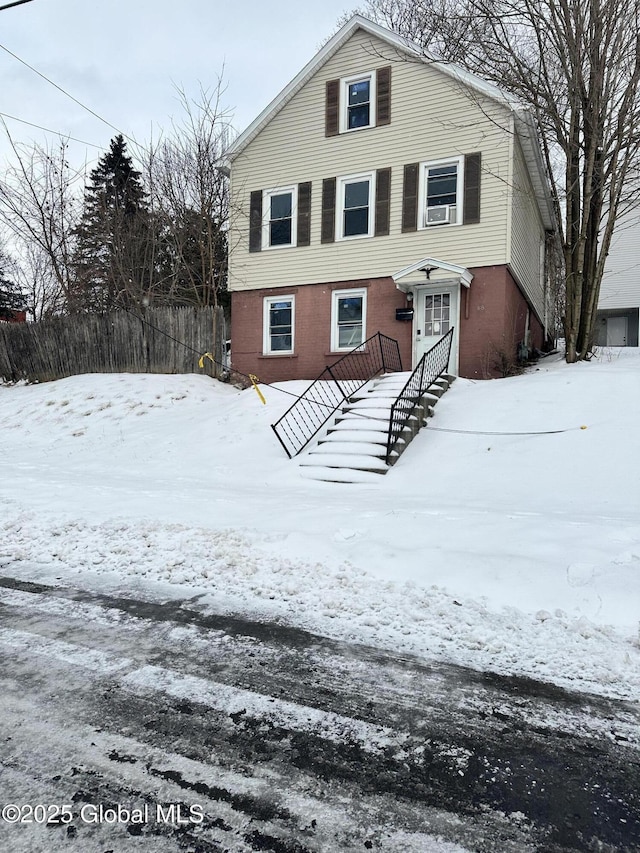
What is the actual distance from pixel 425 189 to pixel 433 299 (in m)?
2.87

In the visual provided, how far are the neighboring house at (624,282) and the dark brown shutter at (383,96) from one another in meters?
15.3

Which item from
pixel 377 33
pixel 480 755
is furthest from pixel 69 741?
pixel 377 33

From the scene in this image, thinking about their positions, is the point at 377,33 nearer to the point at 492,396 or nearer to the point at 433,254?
the point at 433,254

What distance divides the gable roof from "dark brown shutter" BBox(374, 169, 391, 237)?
2743mm

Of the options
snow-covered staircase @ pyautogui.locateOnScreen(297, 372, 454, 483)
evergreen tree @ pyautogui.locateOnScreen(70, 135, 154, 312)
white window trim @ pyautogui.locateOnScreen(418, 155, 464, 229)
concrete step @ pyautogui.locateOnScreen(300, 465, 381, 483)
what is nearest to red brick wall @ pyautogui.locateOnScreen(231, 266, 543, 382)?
white window trim @ pyautogui.locateOnScreen(418, 155, 464, 229)

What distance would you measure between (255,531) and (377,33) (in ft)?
47.4

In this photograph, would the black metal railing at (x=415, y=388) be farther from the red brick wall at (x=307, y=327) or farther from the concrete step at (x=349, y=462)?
the red brick wall at (x=307, y=327)

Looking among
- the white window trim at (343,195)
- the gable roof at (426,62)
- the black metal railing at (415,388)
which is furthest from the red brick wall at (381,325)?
the gable roof at (426,62)

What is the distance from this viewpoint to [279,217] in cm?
1518

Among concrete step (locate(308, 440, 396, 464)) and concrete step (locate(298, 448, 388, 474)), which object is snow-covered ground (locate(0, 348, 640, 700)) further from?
concrete step (locate(308, 440, 396, 464))

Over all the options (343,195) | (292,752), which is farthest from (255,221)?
(292,752)

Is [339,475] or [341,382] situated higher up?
[341,382]

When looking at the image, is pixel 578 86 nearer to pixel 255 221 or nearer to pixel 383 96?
pixel 383 96

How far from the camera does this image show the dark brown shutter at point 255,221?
15320mm
